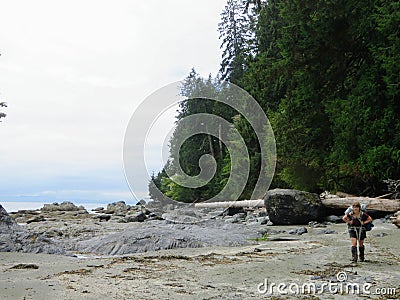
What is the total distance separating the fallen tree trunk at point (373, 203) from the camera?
12.9 meters

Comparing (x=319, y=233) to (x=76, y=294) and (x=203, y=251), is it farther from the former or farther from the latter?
(x=76, y=294)

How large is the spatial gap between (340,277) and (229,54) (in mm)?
41369

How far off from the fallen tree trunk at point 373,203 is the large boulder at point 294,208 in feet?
1.32

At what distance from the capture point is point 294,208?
46.9 feet

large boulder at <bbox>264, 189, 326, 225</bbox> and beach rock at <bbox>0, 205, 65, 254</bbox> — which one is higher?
large boulder at <bbox>264, 189, 326, 225</bbox>

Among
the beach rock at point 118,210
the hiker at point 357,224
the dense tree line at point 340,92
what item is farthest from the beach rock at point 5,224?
the beach rock at point 118,210

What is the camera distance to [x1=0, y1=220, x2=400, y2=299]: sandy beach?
4.54 metres

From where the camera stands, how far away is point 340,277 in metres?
5.25

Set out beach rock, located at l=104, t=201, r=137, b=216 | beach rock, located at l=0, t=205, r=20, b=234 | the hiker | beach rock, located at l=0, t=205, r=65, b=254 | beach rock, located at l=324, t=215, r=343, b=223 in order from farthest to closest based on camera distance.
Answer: beach rock, located at l=104, t=201, r=137, b=216, beach rock, located at l=324, t=215, r=343, b=223, beach rock, located at l=0, t=205, r=20, b=234, beach rock, located at l=0, t=205, r=65, b=254, the hiker

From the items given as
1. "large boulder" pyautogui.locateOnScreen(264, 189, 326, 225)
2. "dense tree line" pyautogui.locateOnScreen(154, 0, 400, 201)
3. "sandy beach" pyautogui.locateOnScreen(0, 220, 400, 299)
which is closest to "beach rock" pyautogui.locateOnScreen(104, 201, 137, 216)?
"dense tree line" pyautogui.locateOnScreen(154, 0, 400, 201)

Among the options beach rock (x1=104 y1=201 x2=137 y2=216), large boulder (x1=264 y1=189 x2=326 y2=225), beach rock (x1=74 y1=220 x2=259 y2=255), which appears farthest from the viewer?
beach rock (x1=104 y1=201 x2=137 y2=216)

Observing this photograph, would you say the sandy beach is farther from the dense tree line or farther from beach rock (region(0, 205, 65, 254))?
the dense tree line

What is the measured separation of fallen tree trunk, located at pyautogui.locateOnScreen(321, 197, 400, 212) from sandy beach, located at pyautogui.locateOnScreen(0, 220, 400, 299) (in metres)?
4.72

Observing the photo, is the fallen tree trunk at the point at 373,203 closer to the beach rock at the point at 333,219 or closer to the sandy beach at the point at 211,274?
the beach rock at the point at 333,219
